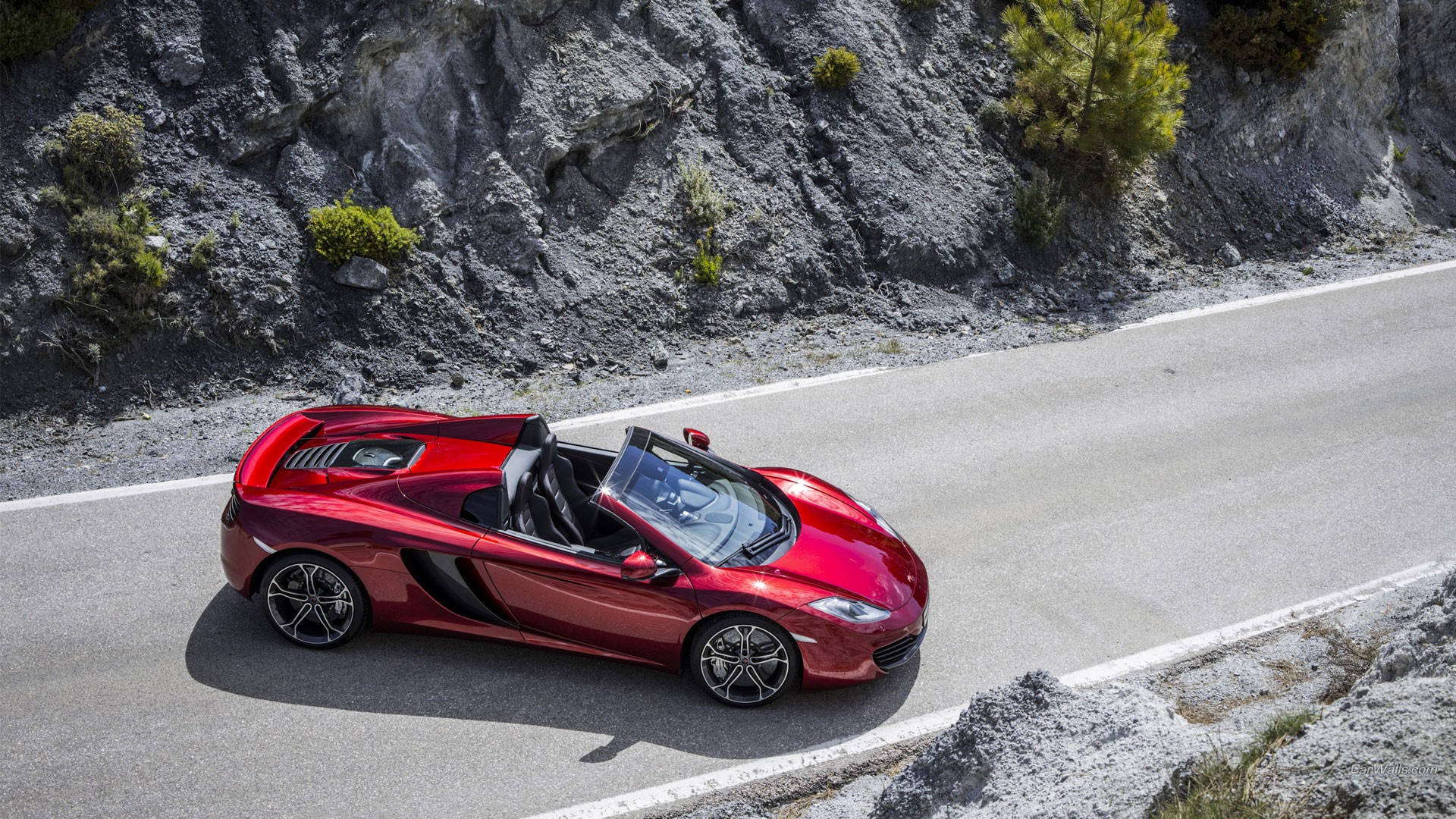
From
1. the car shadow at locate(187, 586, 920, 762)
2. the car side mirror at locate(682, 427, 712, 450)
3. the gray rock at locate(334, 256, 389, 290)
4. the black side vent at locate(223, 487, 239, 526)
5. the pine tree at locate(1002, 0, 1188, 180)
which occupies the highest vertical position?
the pine tree at locate(1002, 0, 1188, 180)

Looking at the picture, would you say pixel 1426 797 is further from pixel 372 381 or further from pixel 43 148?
pixel 43 148

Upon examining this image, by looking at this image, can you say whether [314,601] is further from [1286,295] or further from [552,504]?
[1286,295]

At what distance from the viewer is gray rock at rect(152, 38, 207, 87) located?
1126 cm

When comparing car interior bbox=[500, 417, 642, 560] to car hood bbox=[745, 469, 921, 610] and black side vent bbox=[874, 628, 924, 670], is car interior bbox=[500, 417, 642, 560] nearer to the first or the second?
car hood bbox=[745, 469, 921, 610]

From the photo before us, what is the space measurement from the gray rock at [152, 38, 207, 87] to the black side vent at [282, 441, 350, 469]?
20.8ft

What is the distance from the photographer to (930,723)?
6.51m

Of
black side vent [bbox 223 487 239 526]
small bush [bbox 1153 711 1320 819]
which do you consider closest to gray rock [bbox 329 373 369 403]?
black side vent [bbox 223 487 239 526]

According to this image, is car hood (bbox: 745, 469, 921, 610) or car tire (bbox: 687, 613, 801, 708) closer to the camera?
car tire (bbox: 687, 613, 801, 708)

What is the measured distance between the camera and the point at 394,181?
11.7 m

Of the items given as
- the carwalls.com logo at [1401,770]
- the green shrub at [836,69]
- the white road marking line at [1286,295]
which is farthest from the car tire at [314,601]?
the green shrub at [836,69]

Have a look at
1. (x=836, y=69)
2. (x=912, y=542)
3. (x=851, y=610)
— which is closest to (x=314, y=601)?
(x=851, y=610)

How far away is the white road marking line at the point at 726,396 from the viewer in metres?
8.56

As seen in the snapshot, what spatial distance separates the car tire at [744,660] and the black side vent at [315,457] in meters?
2.75

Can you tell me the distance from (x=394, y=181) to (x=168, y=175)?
7.36ft
